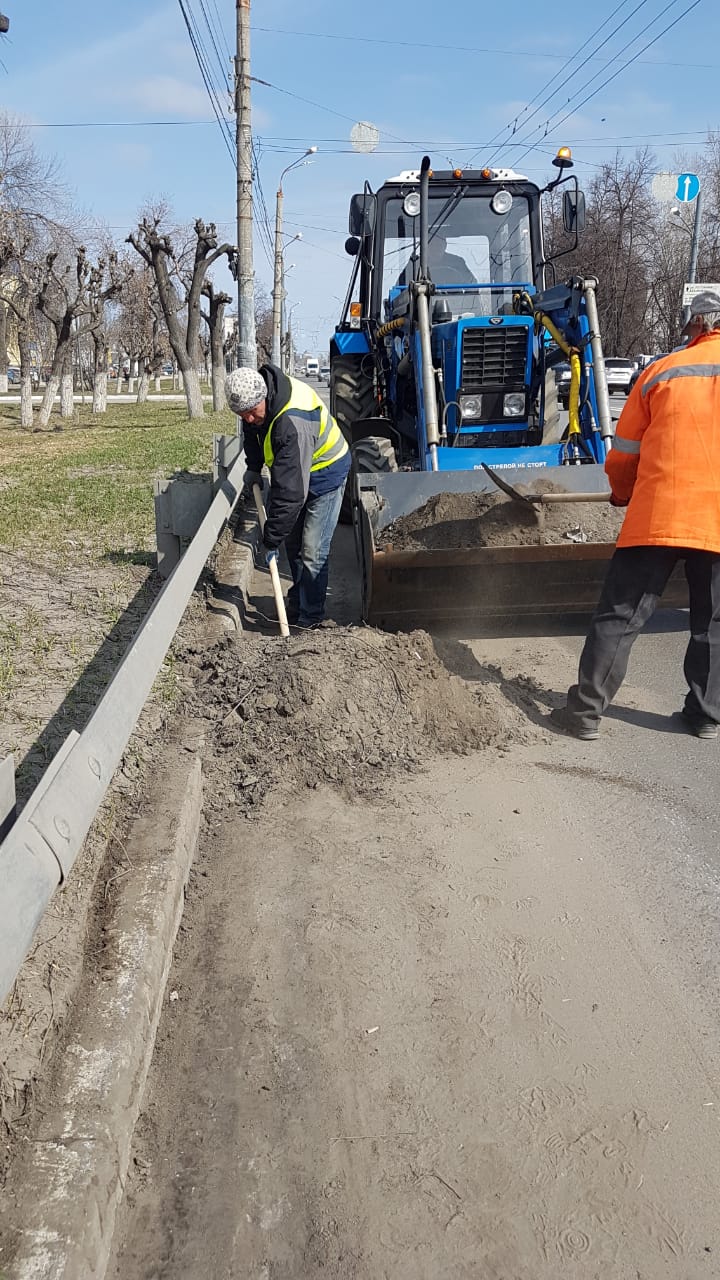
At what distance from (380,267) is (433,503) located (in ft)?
12.1

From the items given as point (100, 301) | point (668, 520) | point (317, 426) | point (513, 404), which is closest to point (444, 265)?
point (513, 404)

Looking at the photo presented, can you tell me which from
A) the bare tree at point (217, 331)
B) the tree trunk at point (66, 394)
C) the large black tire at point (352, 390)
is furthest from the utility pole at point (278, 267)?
the large black tire at point (352, 390)

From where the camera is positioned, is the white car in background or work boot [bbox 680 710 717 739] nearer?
work boot [bbox 680 710 717 739]

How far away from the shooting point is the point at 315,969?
122 inches

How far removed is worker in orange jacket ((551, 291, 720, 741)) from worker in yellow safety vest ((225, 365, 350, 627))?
202cm

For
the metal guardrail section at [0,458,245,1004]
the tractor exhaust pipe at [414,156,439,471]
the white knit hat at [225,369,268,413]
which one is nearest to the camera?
the metal guardrail section at [0,458,245,1004]

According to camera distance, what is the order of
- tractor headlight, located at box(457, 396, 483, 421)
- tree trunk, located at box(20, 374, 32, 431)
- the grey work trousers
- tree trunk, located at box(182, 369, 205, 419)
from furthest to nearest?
tree trunk, located at box(182, 369, 205, 419), tree trunk, located at box(20, 374, 32, 431), tractor headlight, located at box(457, 396, 483, 421), the grey work trousers

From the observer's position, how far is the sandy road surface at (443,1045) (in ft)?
7.11

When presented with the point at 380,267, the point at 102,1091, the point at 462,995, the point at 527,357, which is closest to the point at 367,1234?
the point at 102,1091

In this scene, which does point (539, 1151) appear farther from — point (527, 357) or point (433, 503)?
point (527, 357)

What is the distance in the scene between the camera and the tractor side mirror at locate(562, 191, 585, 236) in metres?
7.99

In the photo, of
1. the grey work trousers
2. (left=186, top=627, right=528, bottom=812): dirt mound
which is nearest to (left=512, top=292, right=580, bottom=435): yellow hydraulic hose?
the grey work trousers

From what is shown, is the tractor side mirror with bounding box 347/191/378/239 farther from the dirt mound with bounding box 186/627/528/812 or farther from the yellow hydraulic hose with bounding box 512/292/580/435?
the dirt mound with bounding box 186/627/528/812

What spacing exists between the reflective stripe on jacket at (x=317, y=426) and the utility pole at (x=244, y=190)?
1048 cm
